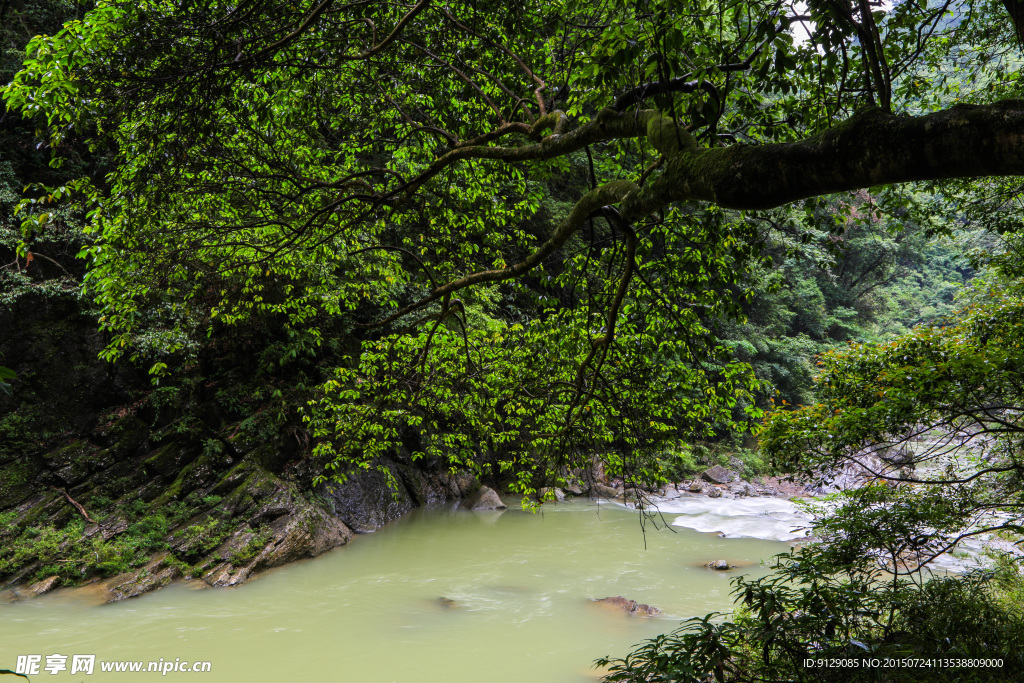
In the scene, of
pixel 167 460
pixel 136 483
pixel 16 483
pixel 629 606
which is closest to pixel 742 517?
pixel 629 606

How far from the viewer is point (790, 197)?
190 cm

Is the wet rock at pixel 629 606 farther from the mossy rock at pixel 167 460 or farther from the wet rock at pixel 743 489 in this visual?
the wet rock at pixel 743 489

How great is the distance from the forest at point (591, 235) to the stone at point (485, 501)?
3993mm

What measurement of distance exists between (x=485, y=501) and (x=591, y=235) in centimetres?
1022

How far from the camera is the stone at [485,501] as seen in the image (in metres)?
13.1

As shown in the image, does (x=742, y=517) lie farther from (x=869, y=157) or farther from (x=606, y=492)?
(x=869, y=157)

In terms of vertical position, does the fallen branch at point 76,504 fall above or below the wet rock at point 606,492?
above

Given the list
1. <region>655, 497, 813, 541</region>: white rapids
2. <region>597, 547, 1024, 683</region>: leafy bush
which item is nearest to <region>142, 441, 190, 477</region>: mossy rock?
<region>655, 497, 813, 541</region>: white rapids

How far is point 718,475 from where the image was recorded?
55.0 ft

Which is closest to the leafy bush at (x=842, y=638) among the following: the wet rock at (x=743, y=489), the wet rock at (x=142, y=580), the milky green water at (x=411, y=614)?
the milky green water at (x=411, y=614)

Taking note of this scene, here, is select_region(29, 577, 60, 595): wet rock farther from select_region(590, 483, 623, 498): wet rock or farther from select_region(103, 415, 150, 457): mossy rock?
select_region(590, 483, 623, 498): wet rock

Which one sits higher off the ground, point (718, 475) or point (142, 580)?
point (142, 580)

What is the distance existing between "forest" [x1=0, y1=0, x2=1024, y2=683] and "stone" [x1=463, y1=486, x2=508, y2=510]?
3993mm

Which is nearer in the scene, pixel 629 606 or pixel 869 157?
pixel 869 157
